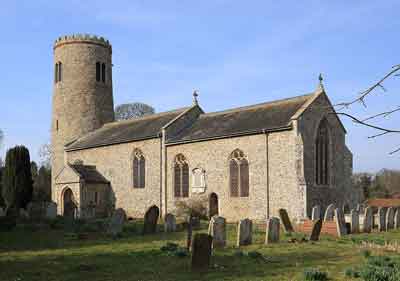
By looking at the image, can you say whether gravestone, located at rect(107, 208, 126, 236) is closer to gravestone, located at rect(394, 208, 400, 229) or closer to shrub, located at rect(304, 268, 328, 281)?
shrub, located at rect(304, 268, 328, 281)

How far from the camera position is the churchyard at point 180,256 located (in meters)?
11.2

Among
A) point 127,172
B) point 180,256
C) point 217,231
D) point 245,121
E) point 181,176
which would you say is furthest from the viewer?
point 127,172

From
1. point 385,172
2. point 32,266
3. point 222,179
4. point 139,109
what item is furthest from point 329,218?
point 385,172

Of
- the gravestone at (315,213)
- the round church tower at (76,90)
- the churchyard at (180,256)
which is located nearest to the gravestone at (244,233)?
the churchyard at (180,256)

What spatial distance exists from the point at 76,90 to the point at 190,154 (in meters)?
15.3

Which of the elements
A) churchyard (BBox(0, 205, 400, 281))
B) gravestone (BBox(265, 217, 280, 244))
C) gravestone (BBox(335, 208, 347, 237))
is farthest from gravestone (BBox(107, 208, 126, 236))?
gravestone (BBox(335, 208, 347, 237))

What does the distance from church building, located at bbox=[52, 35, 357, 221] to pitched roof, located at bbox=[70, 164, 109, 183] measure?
10 cm

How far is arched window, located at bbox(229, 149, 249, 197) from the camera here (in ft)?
97.9

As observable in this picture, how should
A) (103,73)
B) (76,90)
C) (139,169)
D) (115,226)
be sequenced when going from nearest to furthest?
(115,226) → (139,169) → (76,90) → (103,73)

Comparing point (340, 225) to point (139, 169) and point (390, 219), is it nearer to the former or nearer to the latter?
point (390, 219)

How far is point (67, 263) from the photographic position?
1315 centimetres

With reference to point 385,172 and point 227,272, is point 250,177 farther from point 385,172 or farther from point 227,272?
point 385,172

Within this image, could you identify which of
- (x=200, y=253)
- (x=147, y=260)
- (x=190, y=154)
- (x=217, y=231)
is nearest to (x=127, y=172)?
(x=190, y=154)

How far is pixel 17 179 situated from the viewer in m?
36.9
